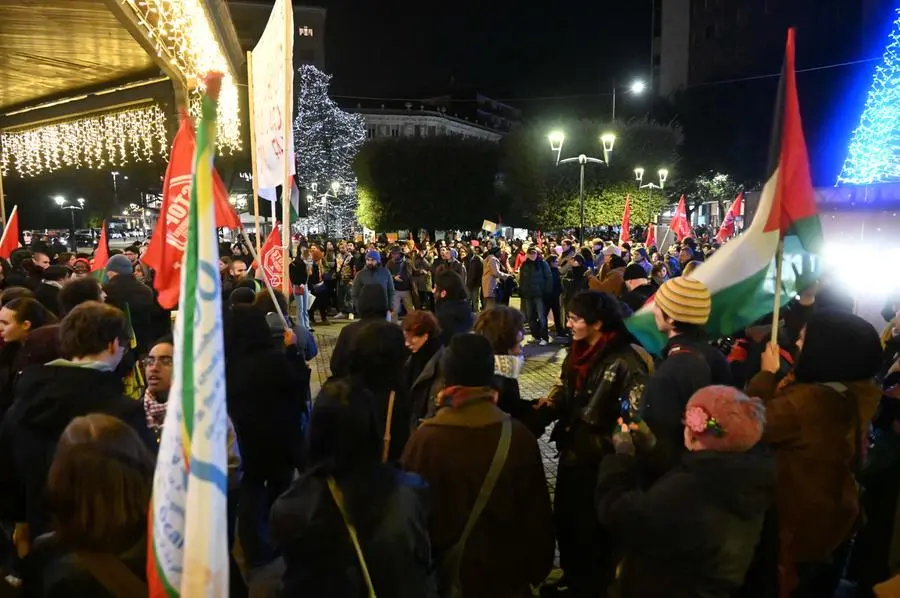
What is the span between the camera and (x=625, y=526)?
2633 mm

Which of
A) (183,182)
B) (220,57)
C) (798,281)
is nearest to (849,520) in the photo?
(798,281)

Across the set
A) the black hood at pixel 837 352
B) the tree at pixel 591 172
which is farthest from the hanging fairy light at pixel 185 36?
the tree at pixel 591 172

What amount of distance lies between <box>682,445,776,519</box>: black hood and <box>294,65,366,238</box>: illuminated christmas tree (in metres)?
45.8

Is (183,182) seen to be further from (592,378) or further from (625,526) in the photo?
(625,526)

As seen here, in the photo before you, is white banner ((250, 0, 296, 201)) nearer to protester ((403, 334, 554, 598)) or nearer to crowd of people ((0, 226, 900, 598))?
crowd of people ((0, 226, 900, 598))

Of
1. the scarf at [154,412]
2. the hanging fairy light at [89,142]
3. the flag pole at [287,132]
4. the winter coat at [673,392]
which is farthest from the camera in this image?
the hanging fairy light at [89,142]

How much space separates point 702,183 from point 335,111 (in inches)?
1036

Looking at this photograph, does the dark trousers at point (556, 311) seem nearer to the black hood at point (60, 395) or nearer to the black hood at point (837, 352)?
the black hood at point (837, 352)

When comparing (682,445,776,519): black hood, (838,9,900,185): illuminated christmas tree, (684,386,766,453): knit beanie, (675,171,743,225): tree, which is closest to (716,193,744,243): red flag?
(838,9,900,185): illuminated christmas tree

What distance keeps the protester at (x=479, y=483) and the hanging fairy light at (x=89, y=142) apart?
37.8 ft

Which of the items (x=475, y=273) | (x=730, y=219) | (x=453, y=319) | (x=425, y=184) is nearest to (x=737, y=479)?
(x=453, y=319)

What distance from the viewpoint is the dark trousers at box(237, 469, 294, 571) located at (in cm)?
Answer: 454

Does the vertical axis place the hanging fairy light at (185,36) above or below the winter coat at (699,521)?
above

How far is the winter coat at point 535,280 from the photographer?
1341 centimetres
